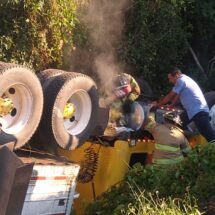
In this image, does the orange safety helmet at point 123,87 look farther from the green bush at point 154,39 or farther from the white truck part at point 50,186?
the green bush at point 154,39

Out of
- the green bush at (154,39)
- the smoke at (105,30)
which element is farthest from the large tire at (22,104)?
the green bush at (154,39)

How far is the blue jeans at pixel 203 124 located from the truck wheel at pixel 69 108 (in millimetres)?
1973

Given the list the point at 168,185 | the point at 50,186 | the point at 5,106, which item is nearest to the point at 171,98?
the point at 168,185

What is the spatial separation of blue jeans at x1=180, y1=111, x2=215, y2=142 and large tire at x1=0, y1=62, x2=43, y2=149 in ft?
9.48

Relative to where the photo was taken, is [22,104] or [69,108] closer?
[22,104]

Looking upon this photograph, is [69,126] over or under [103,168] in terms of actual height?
over

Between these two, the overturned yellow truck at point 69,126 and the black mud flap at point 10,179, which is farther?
the overturned yellow truck at point 69,126

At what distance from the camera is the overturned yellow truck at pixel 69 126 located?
567 cm

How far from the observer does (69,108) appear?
631 centimetres

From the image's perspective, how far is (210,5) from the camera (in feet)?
40.1

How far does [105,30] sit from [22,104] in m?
5.12

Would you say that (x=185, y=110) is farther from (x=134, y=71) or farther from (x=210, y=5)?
(x=210, y=5)

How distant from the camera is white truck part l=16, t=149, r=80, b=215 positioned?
212 inches

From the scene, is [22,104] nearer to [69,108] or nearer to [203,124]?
[69,108]
